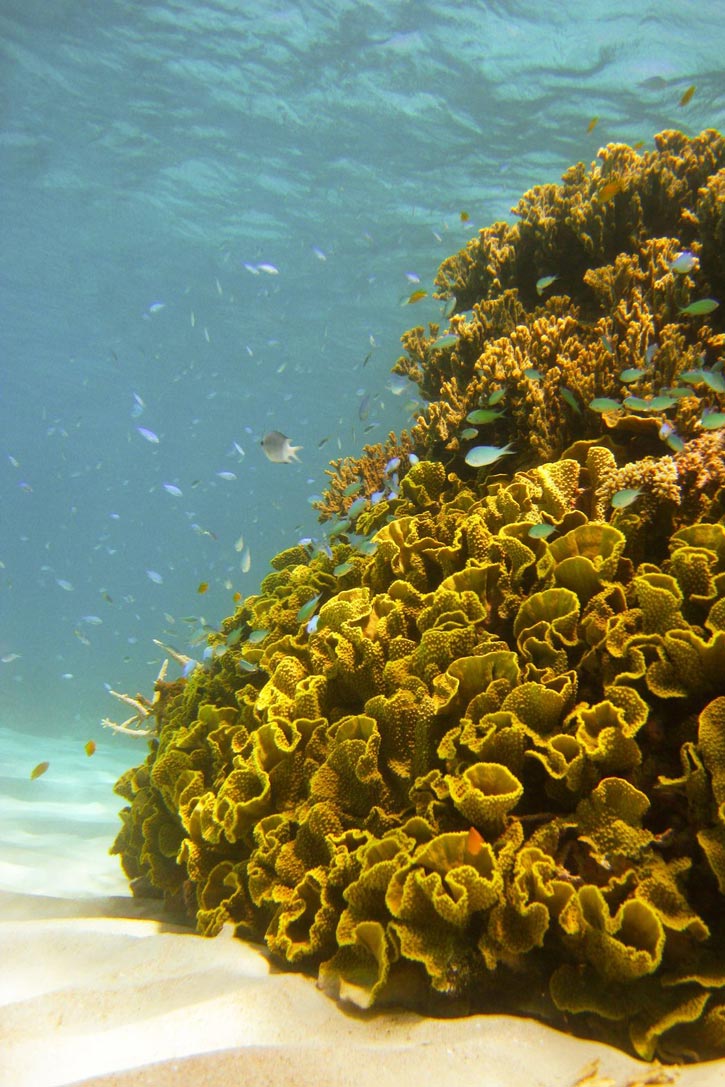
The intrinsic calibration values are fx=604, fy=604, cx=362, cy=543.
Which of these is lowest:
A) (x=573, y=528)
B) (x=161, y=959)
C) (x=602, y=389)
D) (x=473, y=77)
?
(x=161, y=959)

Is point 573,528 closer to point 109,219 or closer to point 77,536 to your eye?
point 109,219

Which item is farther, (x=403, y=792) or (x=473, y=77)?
(x=473, y=77)

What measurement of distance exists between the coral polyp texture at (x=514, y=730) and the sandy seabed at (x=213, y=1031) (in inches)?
4.9

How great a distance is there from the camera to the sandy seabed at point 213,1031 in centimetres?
A: 206

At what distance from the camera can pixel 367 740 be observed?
116 inches

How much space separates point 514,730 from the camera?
100 inches

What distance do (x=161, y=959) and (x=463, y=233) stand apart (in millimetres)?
28832

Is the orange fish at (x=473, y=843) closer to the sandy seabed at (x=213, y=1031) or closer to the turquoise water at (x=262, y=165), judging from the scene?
the sandy seabed at (x=213, y=1031)

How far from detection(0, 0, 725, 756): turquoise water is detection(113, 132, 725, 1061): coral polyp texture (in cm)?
310

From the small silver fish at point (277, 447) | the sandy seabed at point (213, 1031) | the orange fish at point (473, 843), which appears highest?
the small silver fish at point (277, 447)

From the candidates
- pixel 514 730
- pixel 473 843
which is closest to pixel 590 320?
pixel 514 730

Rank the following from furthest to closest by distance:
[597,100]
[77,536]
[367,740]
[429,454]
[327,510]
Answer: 1. [77,536]
2. [597,100]
3. [327,510]
4. [429,454]
5. [367,740]

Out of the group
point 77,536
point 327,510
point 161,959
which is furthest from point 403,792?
point 77,536

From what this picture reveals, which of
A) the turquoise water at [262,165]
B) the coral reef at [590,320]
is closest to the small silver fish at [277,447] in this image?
the coral reef at [590,320]
